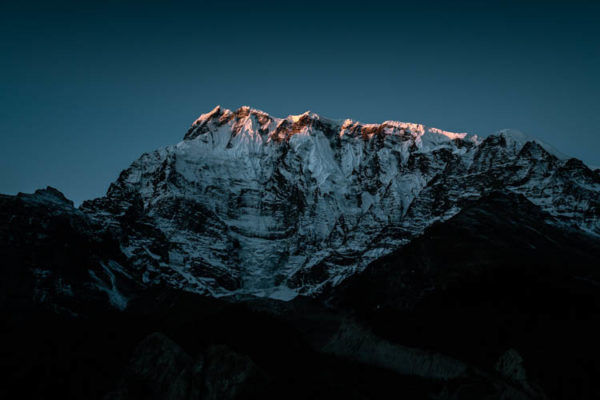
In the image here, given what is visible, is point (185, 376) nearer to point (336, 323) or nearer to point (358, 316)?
point (358, 316)

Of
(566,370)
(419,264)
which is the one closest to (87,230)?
(419,264)

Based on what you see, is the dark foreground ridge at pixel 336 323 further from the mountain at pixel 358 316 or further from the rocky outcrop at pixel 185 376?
the mountain at pixel 358 316

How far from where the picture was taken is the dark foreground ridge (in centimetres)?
4938

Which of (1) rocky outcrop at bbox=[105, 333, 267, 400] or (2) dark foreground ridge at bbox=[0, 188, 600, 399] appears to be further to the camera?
(2) dark foreground ridge at bbox=[0, 188, 600, 399]

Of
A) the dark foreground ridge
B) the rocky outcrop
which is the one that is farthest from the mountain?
the dark foreground ridge

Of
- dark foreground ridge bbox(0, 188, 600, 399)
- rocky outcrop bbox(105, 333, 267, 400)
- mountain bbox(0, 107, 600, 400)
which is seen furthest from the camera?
mountain bbox(0, 107, 600, 400)

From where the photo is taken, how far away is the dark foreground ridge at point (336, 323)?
4938 centimetres

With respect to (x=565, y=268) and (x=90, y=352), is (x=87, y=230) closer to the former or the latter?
(x=90, y=352)

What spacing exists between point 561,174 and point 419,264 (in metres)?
76.8

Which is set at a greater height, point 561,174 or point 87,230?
point 561,174

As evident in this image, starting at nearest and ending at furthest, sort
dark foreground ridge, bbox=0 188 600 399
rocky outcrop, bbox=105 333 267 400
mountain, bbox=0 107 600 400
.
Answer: rocky outcrop, bbox=105 333 267 400
dark foreground ridge, bbox=0 188 600 399
mountain, bbox=0 107 600 400

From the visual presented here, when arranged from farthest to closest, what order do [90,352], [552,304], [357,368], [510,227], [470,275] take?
[510,227], [470,275], [552,304], [90,352], [357,368]

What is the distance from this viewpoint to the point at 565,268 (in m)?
115

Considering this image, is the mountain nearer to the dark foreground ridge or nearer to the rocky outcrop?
the rocky outcrop
